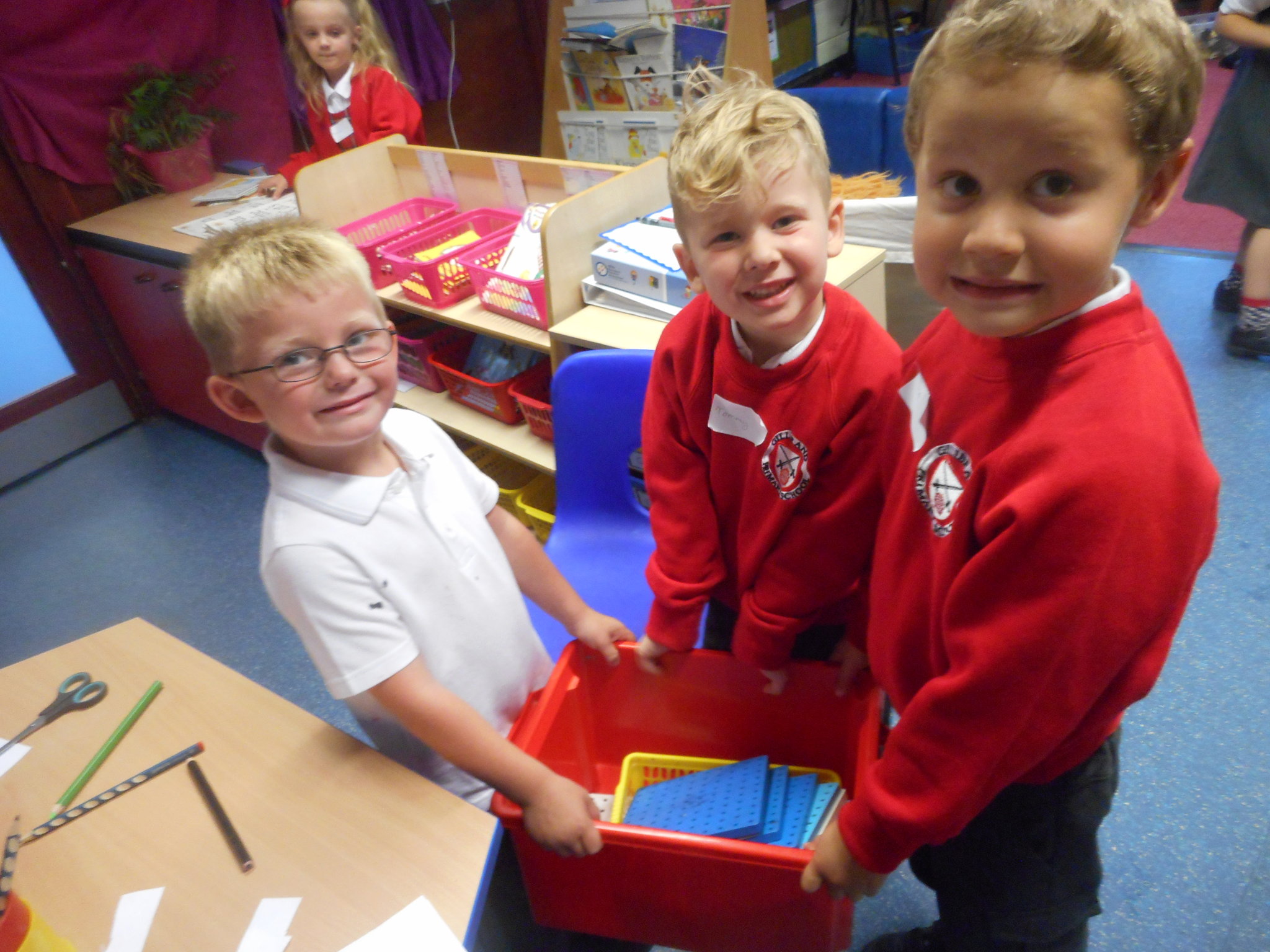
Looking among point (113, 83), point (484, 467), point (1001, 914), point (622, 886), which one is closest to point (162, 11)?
→ point (113, 83)

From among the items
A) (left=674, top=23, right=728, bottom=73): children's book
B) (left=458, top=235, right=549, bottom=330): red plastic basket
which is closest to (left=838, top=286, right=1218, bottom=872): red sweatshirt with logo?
(left=458, top=235, right=549, bottom=330): red plastic basket

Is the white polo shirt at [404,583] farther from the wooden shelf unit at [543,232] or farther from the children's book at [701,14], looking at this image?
the children's book at [701,14]

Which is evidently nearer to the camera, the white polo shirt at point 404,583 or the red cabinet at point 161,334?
the white polo shirt at point 404,583

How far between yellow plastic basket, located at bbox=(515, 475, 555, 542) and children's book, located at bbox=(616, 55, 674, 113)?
1.36 m

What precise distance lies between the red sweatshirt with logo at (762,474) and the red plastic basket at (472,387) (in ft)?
3.38

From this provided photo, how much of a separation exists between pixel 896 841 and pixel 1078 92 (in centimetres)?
62

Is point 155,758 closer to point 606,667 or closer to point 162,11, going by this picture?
point 606,667

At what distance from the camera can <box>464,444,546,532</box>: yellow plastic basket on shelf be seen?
2189mm

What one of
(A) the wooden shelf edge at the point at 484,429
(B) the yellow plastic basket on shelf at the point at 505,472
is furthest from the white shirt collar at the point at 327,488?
(B) the yellow plastic basket on shelf at the point at 505,472

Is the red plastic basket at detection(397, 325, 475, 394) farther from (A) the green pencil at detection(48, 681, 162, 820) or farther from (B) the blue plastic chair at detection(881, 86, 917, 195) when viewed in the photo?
(B) the blue plastic chair at detection(881, 86, 917, 195)

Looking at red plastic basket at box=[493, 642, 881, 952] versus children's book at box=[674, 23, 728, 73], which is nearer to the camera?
red plastic basket at box=[493, 642, 881, 952]

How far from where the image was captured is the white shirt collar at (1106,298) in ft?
1.86

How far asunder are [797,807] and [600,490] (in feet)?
2.30

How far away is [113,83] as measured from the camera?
2.86 metres
